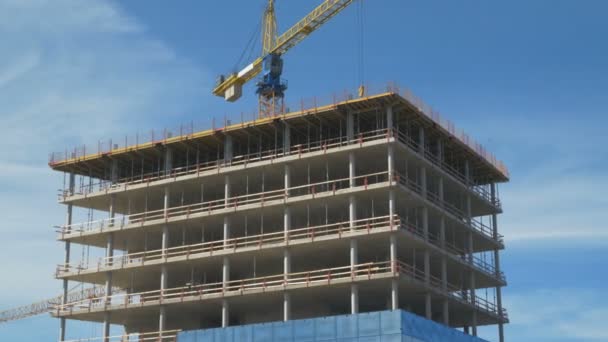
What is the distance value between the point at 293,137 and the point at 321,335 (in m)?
19.4

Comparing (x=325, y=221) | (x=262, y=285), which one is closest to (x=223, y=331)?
(x=262, y=285)

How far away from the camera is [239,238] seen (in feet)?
299

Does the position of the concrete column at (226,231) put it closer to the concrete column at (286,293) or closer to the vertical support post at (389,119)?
the concrete column at (286,293)

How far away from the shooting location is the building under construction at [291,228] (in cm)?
8725

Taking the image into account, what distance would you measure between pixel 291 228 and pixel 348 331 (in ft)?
46.8

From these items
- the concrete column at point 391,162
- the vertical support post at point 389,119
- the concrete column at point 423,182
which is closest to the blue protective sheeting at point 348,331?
the concrete column at point 391,162

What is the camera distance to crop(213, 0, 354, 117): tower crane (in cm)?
12517

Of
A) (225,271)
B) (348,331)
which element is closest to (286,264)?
(225,271)

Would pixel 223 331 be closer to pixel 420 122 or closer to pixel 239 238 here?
pixel 239 238

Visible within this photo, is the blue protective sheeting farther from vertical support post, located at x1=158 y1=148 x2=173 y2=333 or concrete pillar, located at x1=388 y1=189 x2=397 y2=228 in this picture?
concrete pillar, located at x1=388 y1=189 x2=397 y2=228

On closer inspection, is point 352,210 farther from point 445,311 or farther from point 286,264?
point 445,311

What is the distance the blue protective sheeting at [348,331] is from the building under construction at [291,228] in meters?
0.16

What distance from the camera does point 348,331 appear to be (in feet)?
268

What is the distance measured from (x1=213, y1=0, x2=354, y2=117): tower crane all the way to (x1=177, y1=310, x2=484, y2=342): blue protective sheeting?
137ft
